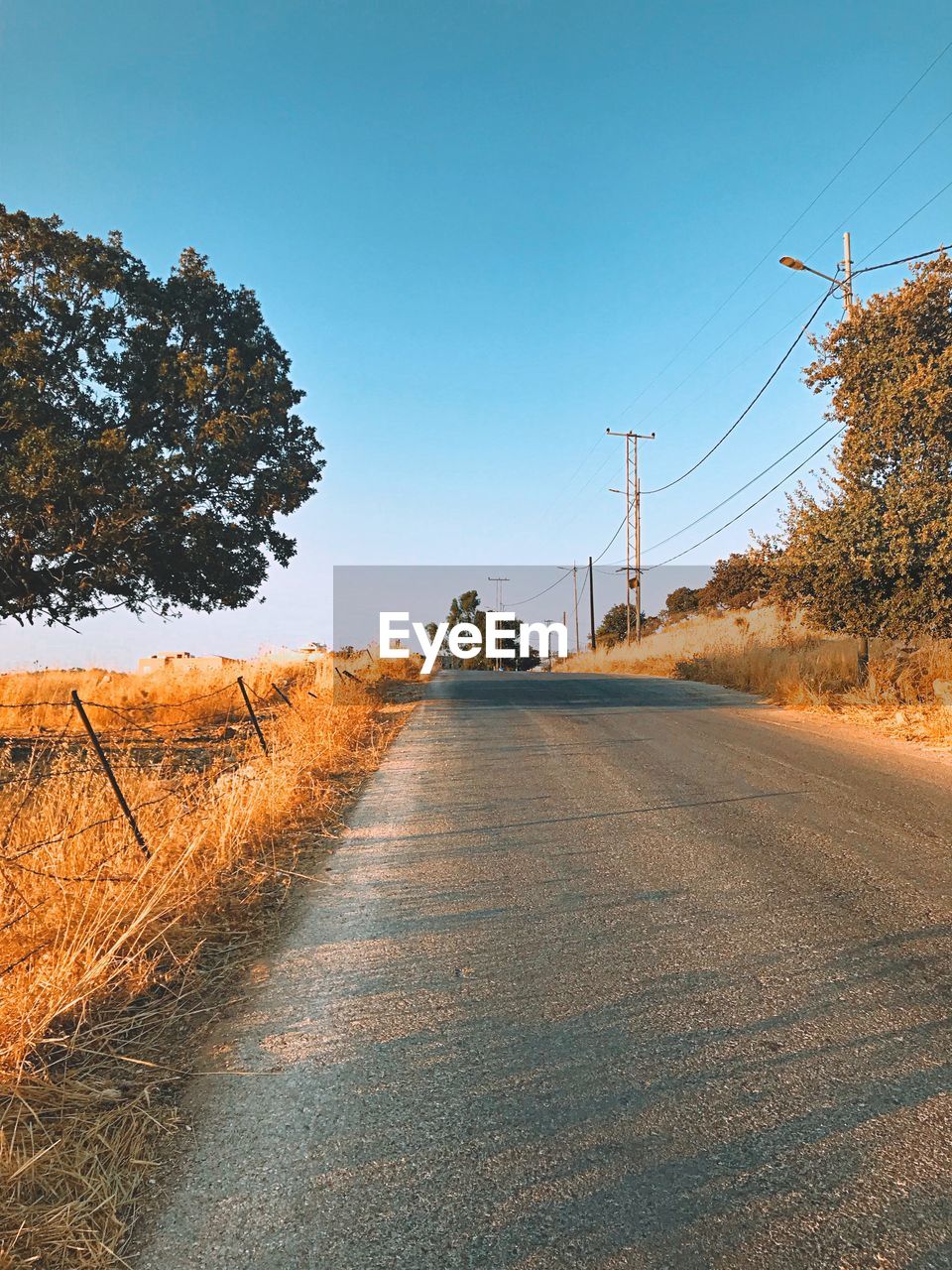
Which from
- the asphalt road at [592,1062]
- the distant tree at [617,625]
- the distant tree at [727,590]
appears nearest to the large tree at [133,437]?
the asphalt road at [592,1062]

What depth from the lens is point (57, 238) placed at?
13.2 meters

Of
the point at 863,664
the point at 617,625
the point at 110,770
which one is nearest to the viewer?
the point at 110,770

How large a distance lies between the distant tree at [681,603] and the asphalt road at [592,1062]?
166ft

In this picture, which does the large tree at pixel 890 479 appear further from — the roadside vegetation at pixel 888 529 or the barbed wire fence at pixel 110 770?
the barbed wire fence at pixel 110 770

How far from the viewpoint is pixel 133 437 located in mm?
13297

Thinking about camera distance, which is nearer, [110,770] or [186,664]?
[110,770]

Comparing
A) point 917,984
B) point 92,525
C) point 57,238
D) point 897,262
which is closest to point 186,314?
point 57,238

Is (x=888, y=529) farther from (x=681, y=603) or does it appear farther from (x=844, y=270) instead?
(x=681, y=603)

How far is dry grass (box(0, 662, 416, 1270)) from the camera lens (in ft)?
6.66

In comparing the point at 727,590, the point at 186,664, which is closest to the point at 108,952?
the point at 186,664

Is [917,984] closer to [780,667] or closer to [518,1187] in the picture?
[518,1187]

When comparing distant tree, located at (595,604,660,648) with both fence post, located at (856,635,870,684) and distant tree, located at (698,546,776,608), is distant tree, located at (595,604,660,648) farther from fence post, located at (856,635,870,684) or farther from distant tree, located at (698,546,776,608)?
fence post, located at (856,635,870,684)

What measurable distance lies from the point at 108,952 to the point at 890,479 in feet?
37.4

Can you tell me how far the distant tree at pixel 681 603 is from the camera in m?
54.5
